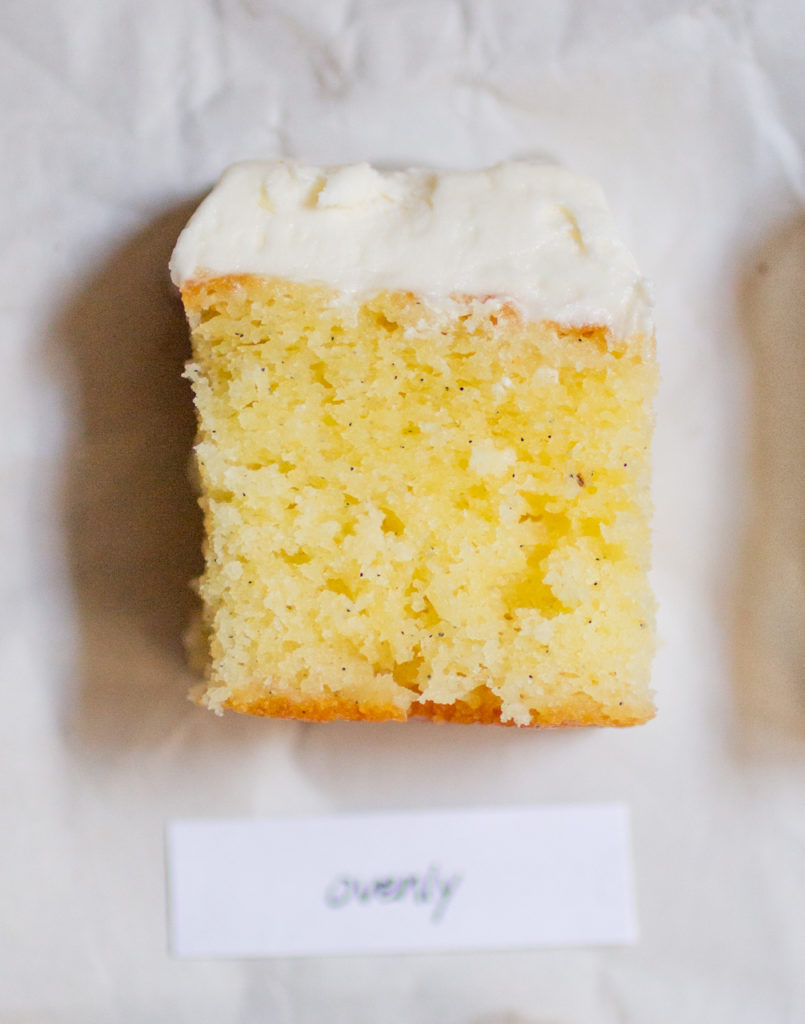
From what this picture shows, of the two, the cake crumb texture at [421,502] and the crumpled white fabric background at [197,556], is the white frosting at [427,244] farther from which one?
the crumpled white fabric background at [197,556]

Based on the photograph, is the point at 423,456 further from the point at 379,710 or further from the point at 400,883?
the point at 400,883

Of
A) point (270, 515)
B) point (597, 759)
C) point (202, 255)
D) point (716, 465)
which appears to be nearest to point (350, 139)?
point (202, 255)

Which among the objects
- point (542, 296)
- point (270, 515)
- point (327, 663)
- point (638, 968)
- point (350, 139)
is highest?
point (350, 139)

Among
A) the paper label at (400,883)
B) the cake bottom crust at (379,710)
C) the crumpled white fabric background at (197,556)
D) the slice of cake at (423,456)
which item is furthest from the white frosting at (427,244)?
the paper label at (400,883)

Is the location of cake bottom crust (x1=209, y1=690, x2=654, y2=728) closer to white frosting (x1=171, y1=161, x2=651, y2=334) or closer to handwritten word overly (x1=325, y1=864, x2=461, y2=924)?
handwritten word overly (x1=325, y1=864, x2=461, y2=924)

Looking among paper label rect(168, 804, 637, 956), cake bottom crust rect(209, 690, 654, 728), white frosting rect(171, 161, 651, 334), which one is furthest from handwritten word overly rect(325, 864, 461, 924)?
white frosting rect(171, 161, 651, 334)

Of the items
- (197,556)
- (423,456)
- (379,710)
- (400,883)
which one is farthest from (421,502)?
(400,883)

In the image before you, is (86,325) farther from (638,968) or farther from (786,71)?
(638,968)
